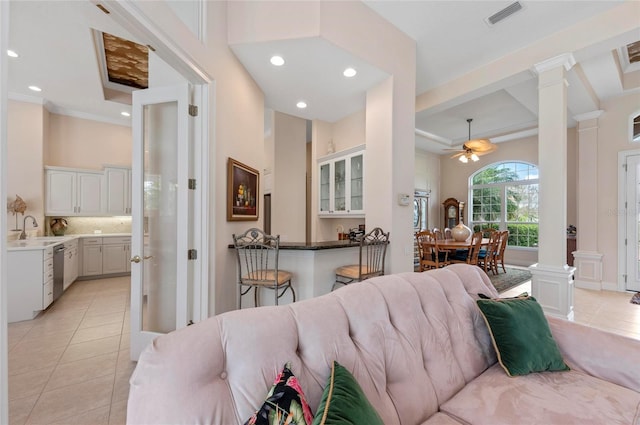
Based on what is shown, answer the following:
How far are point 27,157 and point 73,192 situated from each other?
2.78 ft

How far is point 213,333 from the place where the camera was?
91 centimetres

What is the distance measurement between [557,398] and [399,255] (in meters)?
2.20

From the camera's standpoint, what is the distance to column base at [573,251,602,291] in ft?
16.0

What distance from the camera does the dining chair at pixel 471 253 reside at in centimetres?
512

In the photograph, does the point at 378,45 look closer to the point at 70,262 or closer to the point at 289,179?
the point at 289,179

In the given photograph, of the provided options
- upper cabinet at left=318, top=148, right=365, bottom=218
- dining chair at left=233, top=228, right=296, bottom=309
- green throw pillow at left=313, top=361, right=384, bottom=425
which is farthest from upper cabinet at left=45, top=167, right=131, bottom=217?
green throw pillow at left=313, top=361, right=384, bottom=425

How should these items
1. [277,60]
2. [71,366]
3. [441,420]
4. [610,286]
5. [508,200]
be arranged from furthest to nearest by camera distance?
[508,200] < [610,286] < [277,60] < [71,366] < [441,420]

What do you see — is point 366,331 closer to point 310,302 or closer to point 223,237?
point 310,302

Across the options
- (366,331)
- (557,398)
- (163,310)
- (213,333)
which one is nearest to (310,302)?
(366,331)

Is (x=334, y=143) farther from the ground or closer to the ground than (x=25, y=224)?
farther from the ground

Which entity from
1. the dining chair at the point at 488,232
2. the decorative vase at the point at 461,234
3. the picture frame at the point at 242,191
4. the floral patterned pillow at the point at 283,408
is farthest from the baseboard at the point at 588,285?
the floral patterned pillow at the point at 283,408

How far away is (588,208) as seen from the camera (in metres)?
5.01

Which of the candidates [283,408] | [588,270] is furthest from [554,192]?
[283,408]

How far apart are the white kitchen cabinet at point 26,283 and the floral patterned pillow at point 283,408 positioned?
169 inches
